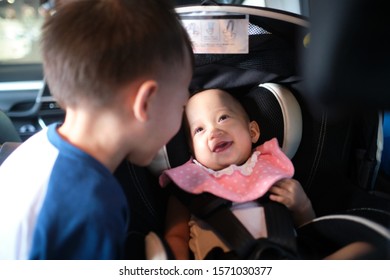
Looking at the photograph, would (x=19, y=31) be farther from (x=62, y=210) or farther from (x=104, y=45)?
(x=62, y=210)

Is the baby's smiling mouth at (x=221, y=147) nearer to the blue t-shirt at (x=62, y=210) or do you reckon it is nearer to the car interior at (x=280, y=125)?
the car interior at (x=280, y=125)

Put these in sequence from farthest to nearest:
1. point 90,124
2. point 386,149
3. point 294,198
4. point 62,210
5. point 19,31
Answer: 1. point 19,31
2. point 386,149
3. point 294,198
4. point 90,124
5. point 62,210

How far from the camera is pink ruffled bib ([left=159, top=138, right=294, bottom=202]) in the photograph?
97 centimetres

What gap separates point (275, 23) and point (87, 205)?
0.73m

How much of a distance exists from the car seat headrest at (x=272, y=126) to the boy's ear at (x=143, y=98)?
1.13ft

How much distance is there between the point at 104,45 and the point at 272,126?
1.96 ft

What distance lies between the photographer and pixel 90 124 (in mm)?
732

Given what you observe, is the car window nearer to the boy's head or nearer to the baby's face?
the baby's face

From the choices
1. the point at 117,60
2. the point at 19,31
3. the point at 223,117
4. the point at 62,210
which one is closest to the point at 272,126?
the point at 223,117

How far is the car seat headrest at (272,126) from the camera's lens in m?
1.08

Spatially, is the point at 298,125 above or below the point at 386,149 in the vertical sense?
above

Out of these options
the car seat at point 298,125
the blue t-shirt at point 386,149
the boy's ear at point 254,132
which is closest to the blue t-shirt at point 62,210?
the car seat at point 298,125

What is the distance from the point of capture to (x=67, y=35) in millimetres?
701

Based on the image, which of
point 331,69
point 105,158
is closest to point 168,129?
point 105,158
